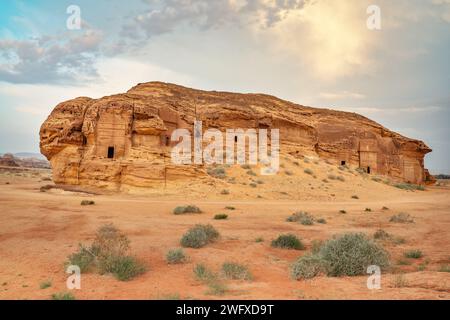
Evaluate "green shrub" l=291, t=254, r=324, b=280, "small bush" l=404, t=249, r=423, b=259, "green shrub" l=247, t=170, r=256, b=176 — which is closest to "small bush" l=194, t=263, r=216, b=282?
"green shrub" l=291, t=254, r=324, b=280

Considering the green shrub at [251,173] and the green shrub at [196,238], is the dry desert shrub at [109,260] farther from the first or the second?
the green shrub at [251,173]

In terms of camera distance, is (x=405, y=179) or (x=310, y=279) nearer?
(x=310, y=279)

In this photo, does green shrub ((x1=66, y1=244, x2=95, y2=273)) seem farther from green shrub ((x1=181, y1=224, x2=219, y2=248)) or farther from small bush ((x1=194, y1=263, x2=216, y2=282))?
green shrub ((x1=181, y1=224, x2=219, y2=248))

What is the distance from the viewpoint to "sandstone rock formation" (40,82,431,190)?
77.9 feet

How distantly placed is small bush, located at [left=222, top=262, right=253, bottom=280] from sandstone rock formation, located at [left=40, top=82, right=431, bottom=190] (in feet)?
57.3

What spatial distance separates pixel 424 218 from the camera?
49.5 ft

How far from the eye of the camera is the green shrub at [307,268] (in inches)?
242

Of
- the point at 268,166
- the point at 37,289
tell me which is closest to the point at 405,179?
the point at 268,166

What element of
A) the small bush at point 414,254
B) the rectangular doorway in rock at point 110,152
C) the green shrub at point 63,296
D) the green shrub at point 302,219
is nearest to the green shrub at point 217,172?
the rectangular doorway in rock at point 110,152

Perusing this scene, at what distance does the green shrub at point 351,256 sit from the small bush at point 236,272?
5.02 ft

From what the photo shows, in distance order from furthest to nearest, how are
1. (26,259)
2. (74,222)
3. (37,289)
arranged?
(74,222) < (26,259) < (37,289)
